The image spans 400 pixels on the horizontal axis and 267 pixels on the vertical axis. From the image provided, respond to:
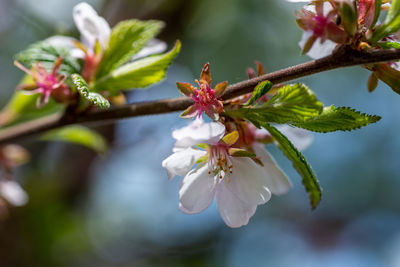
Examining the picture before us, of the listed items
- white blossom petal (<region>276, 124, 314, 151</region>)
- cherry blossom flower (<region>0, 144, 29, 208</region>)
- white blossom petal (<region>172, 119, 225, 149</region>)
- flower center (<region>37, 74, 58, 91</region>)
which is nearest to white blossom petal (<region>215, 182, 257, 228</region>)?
white blossom petal (<region>172, 119, 225, 149</region>)

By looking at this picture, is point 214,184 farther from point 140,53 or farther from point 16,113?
point 16,113

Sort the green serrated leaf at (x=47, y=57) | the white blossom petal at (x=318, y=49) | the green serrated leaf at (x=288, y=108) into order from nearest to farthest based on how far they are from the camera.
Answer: the green serrated leaf at (x=288, y=108) → the white blossom petal at (x=318, y=49) → the green serrated leaf at (x=47, y=57)

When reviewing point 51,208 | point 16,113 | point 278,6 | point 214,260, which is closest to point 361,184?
point 214,260

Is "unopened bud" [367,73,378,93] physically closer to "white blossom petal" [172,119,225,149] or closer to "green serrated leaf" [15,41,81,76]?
"white blossom petal" [172,119,225,149]

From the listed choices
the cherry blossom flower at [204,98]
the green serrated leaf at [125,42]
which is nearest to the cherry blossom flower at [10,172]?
the green serrated leaf at [125,42]

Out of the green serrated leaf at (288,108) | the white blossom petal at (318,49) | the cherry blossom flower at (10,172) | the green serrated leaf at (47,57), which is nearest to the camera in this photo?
the green serrated leaf at (288,108)

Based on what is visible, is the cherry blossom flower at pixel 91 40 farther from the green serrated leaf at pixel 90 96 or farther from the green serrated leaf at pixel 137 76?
the green serrated leaf at pixel 90 96
